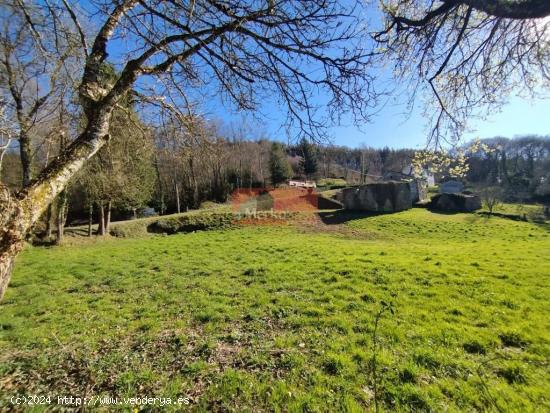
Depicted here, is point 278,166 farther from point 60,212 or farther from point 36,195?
point 36,195

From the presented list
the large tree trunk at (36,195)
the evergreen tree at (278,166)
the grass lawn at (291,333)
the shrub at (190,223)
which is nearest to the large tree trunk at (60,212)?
the shrub at (190,223)

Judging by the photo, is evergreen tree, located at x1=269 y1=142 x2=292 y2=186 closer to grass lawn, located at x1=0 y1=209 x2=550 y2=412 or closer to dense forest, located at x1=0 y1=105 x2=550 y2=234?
dense forest, located at x1=0 y1=105 x2=550 y2=234

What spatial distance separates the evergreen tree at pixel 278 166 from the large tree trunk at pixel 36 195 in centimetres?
4003

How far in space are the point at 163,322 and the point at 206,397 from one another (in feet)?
8.14

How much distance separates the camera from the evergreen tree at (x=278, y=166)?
4225 cm

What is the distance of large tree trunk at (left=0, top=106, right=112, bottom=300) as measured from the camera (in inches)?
62.6

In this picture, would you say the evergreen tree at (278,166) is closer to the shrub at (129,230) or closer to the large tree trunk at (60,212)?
the shrub at (129,230)

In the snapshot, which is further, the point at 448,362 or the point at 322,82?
the point at 448,362

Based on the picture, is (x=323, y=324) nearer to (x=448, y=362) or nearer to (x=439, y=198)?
(x=448, y=362)

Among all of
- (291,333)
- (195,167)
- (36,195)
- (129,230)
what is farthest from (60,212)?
(36,195)

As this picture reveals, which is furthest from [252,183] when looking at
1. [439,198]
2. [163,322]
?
[163,322]

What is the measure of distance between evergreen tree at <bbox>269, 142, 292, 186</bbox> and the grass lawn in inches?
1339

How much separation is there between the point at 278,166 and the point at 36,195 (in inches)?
1693

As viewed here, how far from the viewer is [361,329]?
466 centimetres
